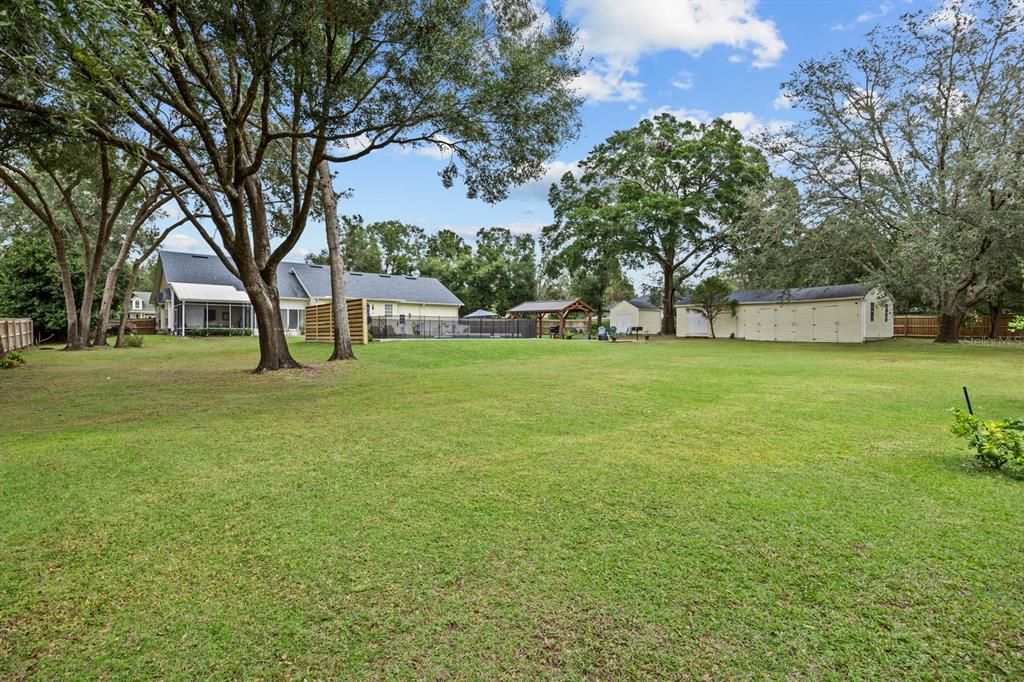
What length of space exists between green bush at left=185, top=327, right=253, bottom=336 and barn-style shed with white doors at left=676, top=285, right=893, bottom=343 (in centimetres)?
2735

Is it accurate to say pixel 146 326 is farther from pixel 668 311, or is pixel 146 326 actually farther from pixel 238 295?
pixel 668 311

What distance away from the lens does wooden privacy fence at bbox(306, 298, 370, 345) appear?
64.1 ft

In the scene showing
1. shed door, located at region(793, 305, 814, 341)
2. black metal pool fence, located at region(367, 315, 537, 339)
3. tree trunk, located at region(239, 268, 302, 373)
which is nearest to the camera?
tree trunk, located at region(239, 268, 302, 373)

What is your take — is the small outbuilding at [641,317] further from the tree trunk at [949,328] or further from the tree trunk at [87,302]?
the tree trunk at [87,302]

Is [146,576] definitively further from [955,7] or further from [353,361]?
[955,7]

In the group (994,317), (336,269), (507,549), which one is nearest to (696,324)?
(994,317)

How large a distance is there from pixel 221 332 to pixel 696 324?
2891 centimetres

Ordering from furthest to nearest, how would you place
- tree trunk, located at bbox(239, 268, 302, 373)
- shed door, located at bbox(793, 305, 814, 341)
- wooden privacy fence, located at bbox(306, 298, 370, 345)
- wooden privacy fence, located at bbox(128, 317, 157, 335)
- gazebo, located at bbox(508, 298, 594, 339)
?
wooden privacy fence, located at bbox(128, 317, 157, 335) → gazebo, located at bbox(508, 298, 594, 339) → shed door, located at bbox(793, 305, 814, 341) → wooden privacy fence, located at bbox(306, 298, 370, 345) → tree trunk, located at bbox(239, 268, 302, 373)

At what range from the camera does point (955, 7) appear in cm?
1802

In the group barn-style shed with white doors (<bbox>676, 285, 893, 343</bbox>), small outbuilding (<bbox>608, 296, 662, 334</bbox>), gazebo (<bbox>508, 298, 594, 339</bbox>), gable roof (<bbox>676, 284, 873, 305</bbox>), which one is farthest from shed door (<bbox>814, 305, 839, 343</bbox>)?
gazebo (<bbox>508, 298, 594, 339</bbox>)

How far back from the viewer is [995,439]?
12.9 ft

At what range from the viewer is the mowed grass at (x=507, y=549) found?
75.1 inches

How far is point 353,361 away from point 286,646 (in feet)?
39.9

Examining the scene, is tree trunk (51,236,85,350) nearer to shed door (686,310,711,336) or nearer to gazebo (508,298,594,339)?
gazebo (508,298,594,339)
